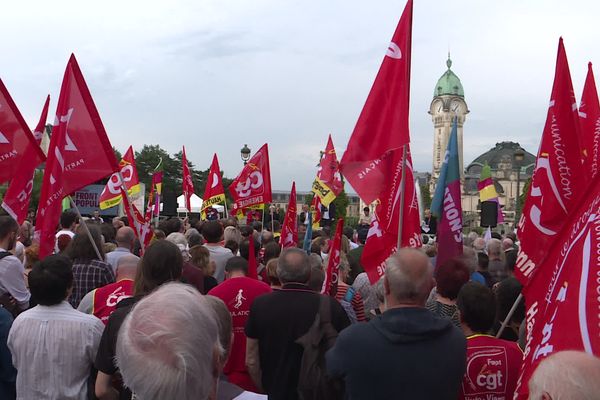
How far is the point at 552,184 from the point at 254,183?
11891mm

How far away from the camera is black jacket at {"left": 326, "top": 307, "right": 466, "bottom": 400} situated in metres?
3.56

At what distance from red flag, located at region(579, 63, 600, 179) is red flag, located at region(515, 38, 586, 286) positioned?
2.26 metres

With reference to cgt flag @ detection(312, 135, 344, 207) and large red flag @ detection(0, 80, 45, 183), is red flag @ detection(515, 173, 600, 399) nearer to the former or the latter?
large red flag @ detection(0, 80, 45, 183)

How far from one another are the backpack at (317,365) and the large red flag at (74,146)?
12.2 ft

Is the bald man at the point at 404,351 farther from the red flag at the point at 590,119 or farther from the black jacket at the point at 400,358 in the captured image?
the red flag at the point at 590,119

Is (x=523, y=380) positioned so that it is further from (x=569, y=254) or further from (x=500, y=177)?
(x=500, y=177)

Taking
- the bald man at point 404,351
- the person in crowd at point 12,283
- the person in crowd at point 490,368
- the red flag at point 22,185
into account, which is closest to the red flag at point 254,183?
the red flag at point 22,185

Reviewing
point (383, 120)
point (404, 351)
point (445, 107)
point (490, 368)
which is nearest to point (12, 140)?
point (383, 120)

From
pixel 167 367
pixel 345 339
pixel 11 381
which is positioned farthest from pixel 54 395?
pixel 167 367

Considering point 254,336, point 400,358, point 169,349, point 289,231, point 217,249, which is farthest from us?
point 289,231

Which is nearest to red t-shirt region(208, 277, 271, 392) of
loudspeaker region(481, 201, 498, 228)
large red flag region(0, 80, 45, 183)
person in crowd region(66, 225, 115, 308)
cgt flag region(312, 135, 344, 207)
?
person in crowd region(66, 225, 115, 308)

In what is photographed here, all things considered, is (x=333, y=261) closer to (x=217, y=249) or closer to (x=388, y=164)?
(x=388, y=164)

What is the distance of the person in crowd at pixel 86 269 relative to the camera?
251 inches

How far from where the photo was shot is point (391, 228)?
23.9ft
